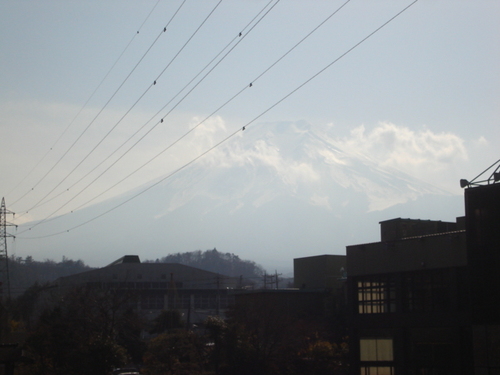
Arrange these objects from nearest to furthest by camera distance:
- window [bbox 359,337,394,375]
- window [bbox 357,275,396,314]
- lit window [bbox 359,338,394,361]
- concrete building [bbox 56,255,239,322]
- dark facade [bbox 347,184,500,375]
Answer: dark facade [bbox 347,184,500,375] < window [bbox 359,337,394,375] < lit window [bbox 359,338,394,361] < window [bbox 357,275,396,314] < concrete building [bbox 56,255,239,322]

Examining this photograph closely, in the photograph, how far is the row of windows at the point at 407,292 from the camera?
4028cm

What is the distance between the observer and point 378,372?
43.8 m

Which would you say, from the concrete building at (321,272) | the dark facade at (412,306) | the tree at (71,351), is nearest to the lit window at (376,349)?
the dark facade at (412,306)

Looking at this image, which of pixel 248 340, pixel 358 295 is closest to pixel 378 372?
pixel 358 295

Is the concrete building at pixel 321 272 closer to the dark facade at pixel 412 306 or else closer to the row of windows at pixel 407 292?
the row of windows at pixel 407 292

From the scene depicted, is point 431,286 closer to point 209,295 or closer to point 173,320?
point 173,320

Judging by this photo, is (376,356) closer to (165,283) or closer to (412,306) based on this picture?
(412,306)

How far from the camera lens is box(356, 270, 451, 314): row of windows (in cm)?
4028

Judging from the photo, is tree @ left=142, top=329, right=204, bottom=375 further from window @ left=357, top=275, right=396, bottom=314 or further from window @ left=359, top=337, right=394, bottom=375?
window @ left=357, top=275, right=396, bottom=314

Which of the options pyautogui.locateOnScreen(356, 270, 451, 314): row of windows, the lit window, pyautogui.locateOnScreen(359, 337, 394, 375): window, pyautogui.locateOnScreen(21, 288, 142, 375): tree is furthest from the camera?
the lit window

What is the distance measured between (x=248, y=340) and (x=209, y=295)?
7055 cm

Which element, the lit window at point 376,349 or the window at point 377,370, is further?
the lit window at point 376,349

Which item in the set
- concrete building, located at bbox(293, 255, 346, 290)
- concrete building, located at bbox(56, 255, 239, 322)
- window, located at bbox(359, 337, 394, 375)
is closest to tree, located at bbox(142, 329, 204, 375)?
window, located at bbox(359, 337, 394, 375)

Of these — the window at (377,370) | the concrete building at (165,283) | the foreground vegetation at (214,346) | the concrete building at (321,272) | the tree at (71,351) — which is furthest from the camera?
the concrete building at (165,283)
